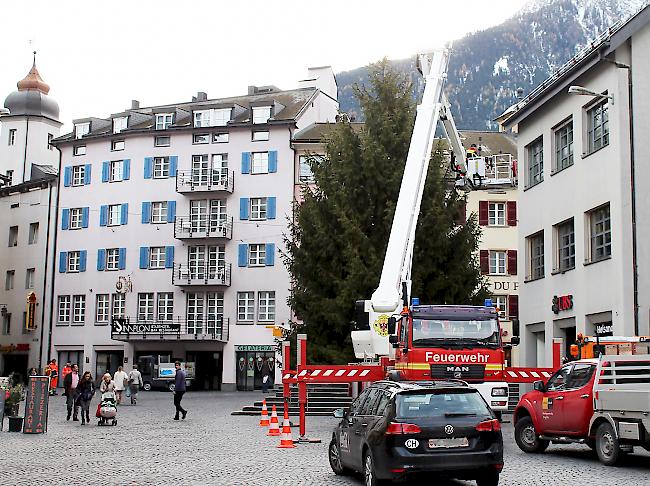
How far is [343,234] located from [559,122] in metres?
8.93

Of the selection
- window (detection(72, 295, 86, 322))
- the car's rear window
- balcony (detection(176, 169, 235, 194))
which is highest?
balcony (detection(176, 169, 235, 194))

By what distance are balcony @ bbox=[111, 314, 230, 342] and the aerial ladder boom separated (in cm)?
3462

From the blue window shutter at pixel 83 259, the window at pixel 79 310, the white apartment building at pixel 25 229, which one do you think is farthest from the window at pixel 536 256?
the white apartment building at pixel 25 229

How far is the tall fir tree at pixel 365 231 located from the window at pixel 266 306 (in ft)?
72.8

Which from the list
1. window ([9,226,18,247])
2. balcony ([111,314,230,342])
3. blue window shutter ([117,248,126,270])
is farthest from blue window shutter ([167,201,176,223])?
window ([9,226,18,247])

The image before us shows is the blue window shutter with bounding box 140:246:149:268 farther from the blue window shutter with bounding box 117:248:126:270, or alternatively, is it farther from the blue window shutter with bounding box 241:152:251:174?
the blue window shutter with bounding box 241:152:251:174

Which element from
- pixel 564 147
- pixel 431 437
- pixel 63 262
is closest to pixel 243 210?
pixel 63 262

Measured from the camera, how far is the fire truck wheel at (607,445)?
50.8 ft

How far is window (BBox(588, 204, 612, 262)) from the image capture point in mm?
29734

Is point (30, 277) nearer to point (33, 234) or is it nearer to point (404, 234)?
point (33, 234)

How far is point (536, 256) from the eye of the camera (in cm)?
3650

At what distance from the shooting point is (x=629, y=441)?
15.2 m

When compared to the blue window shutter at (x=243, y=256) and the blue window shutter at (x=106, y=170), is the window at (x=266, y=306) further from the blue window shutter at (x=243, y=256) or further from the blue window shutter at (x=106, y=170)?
the blue window shutter at (x=106, y=170)

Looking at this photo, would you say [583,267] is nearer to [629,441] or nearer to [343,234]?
[343,234]
